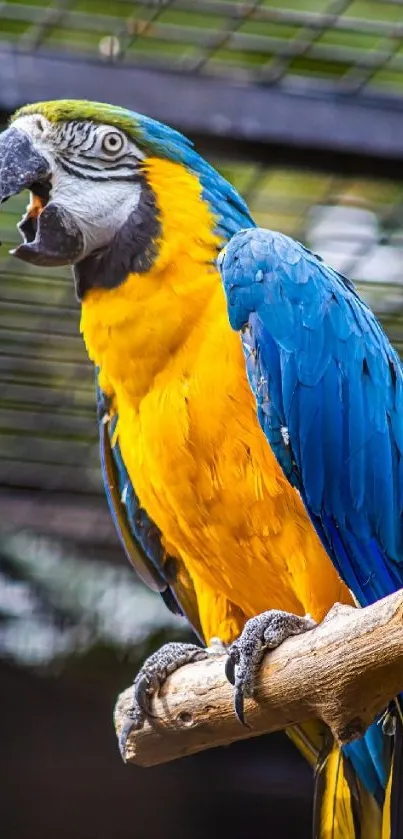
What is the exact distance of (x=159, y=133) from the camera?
7.38ft

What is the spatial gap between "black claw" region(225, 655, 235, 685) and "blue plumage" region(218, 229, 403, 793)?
229mm

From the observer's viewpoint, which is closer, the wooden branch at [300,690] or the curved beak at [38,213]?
the wooden branch at [300,690]

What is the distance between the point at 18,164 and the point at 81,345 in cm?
Answer: 109

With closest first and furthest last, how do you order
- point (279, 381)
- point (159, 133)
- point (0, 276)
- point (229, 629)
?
point (279, 381) → point (159, 133) → point (229, 629) → point (0, 276)

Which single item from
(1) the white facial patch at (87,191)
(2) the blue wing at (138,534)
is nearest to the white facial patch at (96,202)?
(1) the white facial patch at (87,191)

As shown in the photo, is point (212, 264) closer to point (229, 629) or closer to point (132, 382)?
point (132, 382)

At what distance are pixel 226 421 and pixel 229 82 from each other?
87cm

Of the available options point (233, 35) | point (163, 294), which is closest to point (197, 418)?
point (163, 294)

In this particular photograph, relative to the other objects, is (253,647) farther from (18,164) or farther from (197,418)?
(18,164)

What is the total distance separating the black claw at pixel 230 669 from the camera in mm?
2013

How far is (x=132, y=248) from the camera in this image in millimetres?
2199

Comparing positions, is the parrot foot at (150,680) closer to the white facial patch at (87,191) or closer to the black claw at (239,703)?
the black claw at (239,703)

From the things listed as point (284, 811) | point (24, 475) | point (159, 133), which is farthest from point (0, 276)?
point (284, 811)

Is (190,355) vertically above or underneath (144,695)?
above
